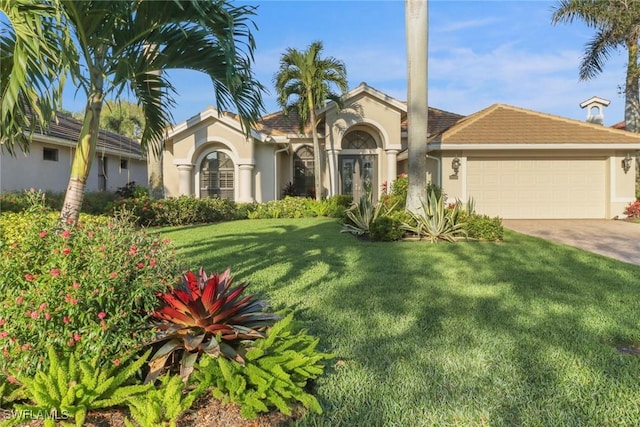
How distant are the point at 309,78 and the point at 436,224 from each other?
985cm

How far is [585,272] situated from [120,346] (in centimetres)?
728

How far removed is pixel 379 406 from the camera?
2.86m

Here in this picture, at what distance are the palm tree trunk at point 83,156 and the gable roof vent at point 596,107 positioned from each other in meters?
23.9

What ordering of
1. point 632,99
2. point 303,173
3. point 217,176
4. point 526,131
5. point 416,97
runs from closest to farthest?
point 416,97, point 526,131, point 217,176, point 632,99, point 303,173

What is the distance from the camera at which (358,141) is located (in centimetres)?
2114

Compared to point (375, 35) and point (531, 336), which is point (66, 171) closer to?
point (375, 35)

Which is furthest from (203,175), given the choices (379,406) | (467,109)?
(379,406)

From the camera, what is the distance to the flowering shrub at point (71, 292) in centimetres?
268

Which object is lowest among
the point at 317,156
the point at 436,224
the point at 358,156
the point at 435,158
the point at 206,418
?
the point at 206,418

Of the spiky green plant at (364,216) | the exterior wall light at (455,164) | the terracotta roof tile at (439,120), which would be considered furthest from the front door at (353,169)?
the spiky green plant at (364,216)

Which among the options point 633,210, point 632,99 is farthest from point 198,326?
point 632,99

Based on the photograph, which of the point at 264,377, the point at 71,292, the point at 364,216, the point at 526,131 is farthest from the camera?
the point at 526,131

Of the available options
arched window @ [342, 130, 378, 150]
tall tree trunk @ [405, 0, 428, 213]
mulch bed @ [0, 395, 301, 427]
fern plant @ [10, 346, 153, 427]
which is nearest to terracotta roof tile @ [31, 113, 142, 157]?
tall tree trunk @ [405, 0, 428, 213]

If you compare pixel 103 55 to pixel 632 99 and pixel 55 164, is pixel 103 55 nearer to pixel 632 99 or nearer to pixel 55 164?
pixel 55 164
